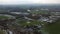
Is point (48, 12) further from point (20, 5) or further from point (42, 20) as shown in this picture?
point (20, 5)

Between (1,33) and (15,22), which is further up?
(15,22)

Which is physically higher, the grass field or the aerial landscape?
the aerial landscape

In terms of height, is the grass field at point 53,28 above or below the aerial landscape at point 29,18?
below

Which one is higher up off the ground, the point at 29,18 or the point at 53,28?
the point at 29,18

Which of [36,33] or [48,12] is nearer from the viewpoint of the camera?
[36,33]

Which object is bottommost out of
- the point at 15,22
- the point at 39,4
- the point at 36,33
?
the point at 36,33

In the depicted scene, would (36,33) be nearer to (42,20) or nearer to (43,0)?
(42,20)

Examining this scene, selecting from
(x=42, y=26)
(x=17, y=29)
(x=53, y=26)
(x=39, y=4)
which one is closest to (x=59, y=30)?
(x=53, y=26)
